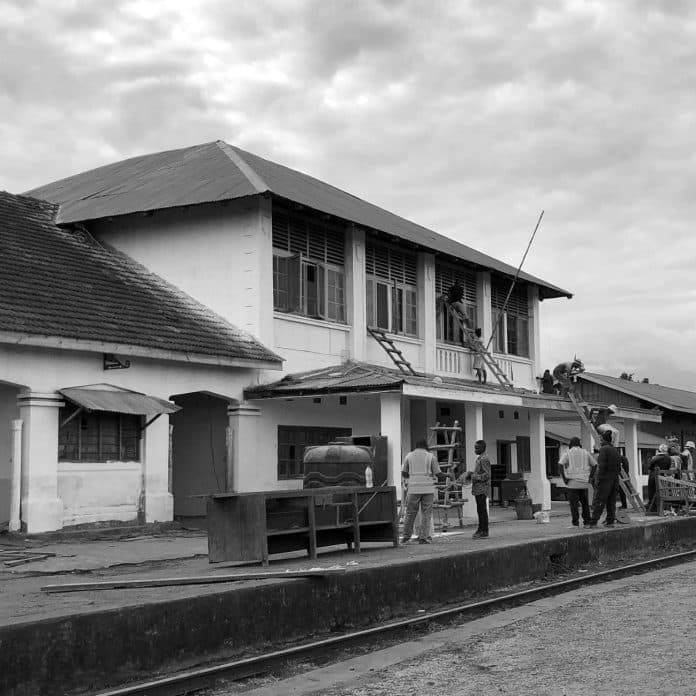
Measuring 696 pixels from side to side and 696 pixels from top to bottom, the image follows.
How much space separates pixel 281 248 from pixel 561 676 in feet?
46.4

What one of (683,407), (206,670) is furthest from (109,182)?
(683,407)

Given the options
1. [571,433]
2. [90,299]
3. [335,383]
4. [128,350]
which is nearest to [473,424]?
[335,383]

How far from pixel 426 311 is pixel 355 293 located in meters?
2.87

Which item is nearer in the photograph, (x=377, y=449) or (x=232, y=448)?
(x=377, y=449)

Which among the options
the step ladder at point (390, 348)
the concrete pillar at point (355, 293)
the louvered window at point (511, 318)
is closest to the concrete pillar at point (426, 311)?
the step ladder at point (390, 348)

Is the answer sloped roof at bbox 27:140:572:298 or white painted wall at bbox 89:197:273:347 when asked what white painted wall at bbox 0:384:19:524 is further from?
sloped roof at bbox 27:140:572:298

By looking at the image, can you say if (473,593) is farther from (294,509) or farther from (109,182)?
(109,182)

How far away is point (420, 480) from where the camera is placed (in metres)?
15.6

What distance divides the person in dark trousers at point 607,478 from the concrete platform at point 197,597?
1.98ft

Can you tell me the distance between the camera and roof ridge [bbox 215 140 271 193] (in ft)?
65.2

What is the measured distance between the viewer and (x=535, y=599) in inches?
497

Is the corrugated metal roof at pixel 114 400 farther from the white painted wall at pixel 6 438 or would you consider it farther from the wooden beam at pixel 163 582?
the wooden beam at pixel 163 582

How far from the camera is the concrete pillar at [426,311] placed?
24.8 m

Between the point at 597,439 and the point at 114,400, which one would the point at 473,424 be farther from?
the point at 114,400
